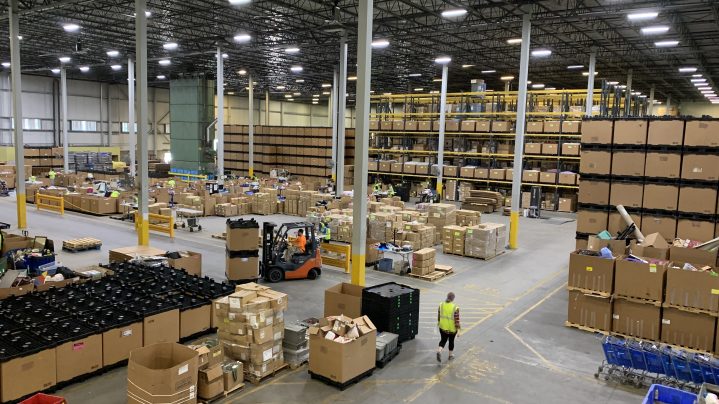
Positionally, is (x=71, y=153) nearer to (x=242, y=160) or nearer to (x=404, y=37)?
(x=242, y=160)

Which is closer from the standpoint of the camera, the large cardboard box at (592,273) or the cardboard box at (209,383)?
the cardboard box at (209,383)

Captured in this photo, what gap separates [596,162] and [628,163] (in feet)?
2.28

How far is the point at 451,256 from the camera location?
17156 millimetres

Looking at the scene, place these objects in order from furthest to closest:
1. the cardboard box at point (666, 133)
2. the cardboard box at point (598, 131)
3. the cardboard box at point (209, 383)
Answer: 1. the cardboard box at point (598, 131)
2. the cardboard box at point (666, 133)
3. the cardboard box at point (209, 383)

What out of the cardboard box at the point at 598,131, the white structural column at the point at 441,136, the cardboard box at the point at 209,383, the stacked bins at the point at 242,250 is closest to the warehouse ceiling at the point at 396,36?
the white structural column at the point at 441,136

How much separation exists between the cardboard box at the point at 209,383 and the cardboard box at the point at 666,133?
10.4m

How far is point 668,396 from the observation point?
6.48 m

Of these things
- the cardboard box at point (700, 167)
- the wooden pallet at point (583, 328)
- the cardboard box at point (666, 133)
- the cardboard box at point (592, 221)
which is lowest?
the wooden pallet at point (583, 328)

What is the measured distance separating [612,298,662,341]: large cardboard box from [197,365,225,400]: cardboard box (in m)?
7.42

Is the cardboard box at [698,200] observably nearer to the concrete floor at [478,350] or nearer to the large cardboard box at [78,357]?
the concrete floor at [478,350]

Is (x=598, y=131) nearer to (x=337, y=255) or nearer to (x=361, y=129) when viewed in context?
(x=361, y=129)

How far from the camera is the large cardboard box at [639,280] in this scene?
9.66 metres

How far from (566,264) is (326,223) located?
7565 millimetres

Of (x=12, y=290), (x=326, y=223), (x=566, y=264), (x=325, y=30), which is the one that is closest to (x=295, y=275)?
(x=326, y=223)
